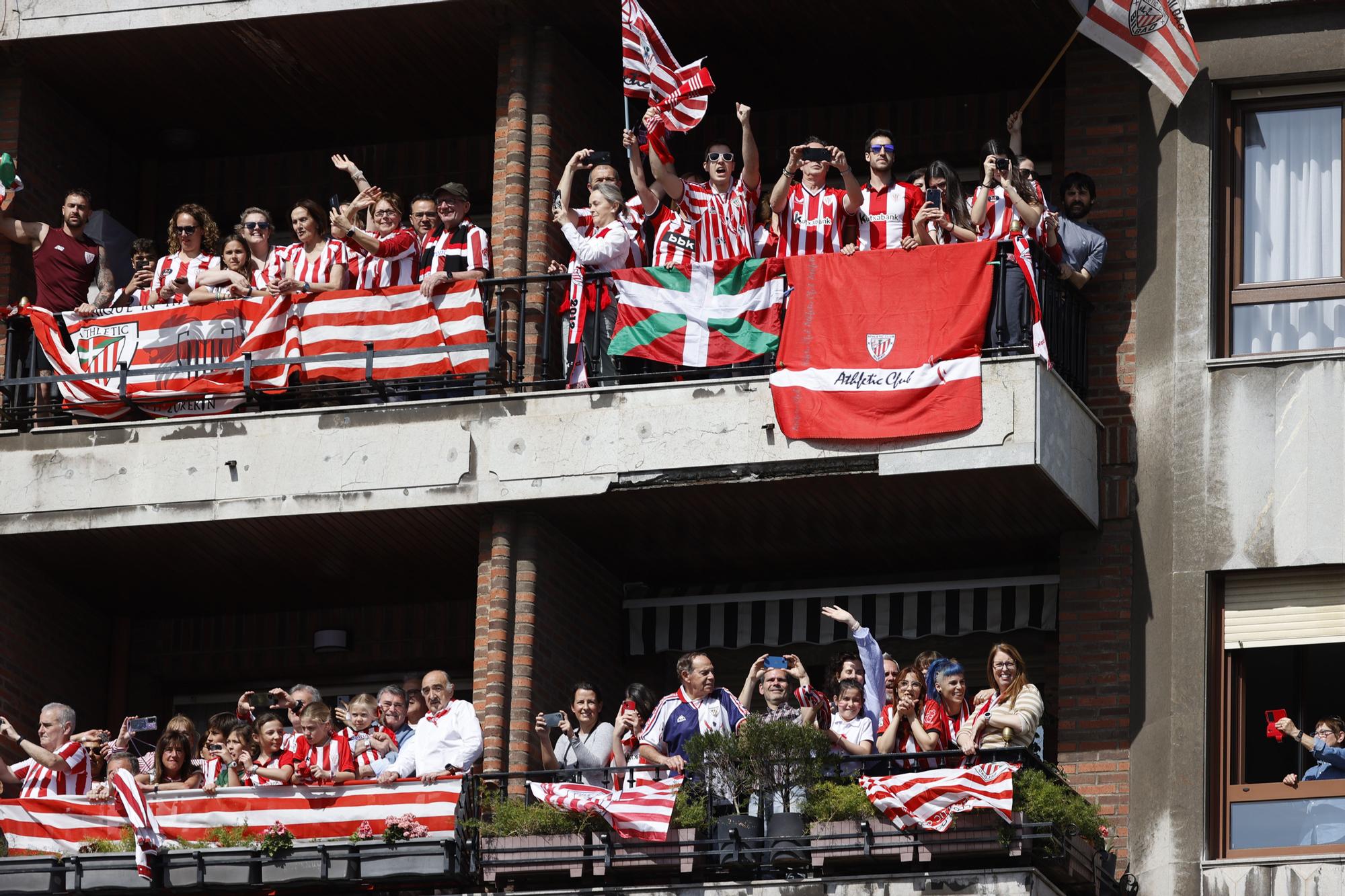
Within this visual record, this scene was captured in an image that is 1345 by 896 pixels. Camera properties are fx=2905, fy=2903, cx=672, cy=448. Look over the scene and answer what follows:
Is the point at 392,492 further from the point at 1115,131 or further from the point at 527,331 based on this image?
the point at 1115,131

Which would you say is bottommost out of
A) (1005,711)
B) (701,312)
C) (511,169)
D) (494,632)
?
(1005,711)

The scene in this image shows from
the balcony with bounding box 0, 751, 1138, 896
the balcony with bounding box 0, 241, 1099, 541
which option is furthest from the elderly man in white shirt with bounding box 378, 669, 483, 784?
the balcony with bounding box 0, 241, 1099, 541

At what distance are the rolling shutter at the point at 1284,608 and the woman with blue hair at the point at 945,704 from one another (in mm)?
2317

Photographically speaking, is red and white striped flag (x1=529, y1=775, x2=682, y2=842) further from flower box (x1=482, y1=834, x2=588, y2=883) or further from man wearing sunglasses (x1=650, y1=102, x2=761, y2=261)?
man wearing sunglasses (x1=650, y1=102, x2=761, y2=261)

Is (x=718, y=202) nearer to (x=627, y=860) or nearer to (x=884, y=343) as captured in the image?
(x=884, y=343)

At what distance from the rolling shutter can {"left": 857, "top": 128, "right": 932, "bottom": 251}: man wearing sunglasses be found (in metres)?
3.34

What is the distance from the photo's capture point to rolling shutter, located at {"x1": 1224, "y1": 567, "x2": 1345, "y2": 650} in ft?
64.5

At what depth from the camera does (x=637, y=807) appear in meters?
17.9

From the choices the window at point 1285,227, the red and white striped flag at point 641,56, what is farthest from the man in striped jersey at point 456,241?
the window at point 1285,227

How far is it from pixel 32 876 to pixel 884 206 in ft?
24.3

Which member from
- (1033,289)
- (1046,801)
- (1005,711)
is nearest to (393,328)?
(1033,289)

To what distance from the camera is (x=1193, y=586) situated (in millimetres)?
19938

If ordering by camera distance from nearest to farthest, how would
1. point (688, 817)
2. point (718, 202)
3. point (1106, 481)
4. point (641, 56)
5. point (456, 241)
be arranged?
point (688, 817)
point (1106, 481)
point (641, 56)
point (718, 202)
point (456, 241)

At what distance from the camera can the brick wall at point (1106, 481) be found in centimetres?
1986
